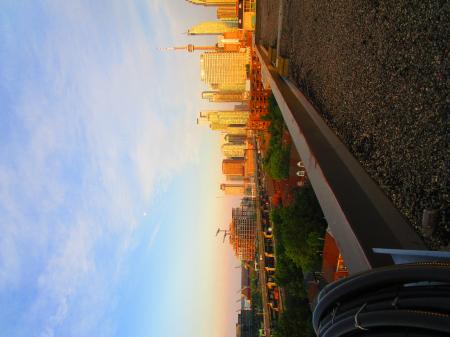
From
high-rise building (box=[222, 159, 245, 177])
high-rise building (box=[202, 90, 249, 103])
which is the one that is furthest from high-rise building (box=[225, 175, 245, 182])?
high-rise building (box=[202, 90, 249, 103])

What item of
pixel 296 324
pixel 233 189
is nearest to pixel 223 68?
pixel 233 189

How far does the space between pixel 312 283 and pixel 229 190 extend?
101 meters

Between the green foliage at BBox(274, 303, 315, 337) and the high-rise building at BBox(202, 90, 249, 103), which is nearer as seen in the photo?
the green foliage at BBox(274, 303, 315, 337)

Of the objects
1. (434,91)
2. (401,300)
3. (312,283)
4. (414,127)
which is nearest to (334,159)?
(414,127)

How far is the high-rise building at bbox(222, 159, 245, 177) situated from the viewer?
112 meters

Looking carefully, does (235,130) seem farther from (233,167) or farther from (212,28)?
(212,28)

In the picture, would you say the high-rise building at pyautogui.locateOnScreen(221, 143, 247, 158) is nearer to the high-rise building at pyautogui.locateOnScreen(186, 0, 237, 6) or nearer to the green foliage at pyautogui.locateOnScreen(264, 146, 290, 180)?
the high-rise building at pyautogui.locateOnScreen(186, 0, 237, 6)

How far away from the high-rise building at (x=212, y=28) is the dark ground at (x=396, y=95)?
85.7 meters

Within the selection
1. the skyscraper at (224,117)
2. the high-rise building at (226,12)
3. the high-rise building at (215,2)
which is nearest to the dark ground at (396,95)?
the high-rise building at (215,2)

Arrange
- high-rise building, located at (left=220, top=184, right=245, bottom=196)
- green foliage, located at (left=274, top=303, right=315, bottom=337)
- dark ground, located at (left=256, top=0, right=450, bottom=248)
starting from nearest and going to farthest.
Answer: dark ground, located at (left=256, top=0, right=450, bottom=248), green foliage, located at (left=274, top=303, right=315, bottom=337), high-rise building, located at (left=220, top=184, right=245, bottom=196)

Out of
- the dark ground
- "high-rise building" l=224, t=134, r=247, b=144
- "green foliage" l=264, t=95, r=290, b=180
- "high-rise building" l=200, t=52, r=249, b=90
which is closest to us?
the dark ground

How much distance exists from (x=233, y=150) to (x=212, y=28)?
40.9m

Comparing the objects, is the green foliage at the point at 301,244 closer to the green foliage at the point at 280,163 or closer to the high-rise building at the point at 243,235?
the green foliage at the point at 280,163

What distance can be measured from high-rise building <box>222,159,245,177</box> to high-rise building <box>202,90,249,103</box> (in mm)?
19262
